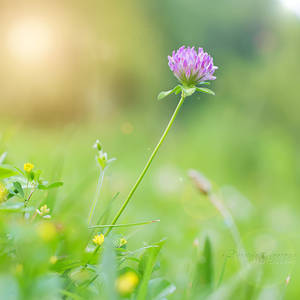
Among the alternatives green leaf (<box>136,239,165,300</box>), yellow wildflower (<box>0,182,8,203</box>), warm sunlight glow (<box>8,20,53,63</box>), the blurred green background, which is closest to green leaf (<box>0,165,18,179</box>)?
yellow wildflower (<box>0,182,8,203</box>)

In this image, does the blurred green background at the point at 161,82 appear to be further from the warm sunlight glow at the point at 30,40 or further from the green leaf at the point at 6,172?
the green leaf at the point at 6,172

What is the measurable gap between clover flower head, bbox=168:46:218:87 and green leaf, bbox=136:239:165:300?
17cm

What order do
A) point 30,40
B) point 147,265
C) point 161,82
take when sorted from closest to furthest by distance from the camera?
1. point 147,265
2. point 30,40
3. point 161,82

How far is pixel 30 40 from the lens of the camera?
117 inches

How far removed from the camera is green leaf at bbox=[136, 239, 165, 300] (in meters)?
0.29

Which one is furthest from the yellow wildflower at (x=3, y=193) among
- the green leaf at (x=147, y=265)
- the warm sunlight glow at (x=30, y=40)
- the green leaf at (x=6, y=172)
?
the warm sunlight glow at (x=30, y=40)

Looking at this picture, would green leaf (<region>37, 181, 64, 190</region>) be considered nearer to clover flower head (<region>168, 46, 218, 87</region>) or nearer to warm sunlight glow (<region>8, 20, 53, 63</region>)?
clover flower head (<region>168, 46, 218, 87</region>)

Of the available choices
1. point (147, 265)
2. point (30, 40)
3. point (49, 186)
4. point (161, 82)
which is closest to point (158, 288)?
point (147, 265)

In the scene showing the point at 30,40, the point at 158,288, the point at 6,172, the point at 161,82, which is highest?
the point at 30,40

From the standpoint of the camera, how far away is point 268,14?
3822mm

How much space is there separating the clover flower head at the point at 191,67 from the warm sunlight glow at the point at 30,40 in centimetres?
284

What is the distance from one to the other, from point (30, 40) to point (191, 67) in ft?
9.44

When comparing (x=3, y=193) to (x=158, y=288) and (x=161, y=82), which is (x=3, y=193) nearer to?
(x=158, y=288)

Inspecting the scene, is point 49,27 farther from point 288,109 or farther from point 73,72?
point 288,109
